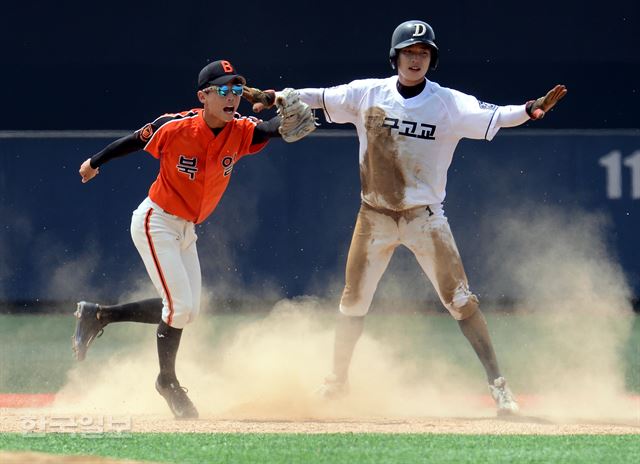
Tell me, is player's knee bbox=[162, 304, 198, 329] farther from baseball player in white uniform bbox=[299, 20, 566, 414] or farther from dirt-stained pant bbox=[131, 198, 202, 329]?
baseball player in white uniform bbox=[299, 20, 566, 414]

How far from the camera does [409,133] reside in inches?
255

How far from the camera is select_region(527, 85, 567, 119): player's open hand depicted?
612 centimetres

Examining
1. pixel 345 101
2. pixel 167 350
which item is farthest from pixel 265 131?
pixel 167 350

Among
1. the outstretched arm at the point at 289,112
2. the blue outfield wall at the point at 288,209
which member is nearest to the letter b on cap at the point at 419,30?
the outstretched arm at the point at 289,112

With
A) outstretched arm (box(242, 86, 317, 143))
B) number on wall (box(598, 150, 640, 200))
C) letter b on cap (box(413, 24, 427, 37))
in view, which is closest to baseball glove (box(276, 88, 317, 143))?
outstretched arm (box(242, 86, 317, 143))

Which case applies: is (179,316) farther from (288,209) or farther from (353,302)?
(288,209)

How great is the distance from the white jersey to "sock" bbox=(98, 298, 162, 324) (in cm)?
131

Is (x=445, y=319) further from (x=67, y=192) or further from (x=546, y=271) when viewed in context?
(x=67, y=192)

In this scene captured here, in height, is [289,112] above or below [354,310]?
above

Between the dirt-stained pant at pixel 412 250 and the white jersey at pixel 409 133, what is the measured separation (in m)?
0.08

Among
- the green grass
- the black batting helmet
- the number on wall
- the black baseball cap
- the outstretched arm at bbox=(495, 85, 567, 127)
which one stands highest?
the black batting helmet

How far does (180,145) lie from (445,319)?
4631 millimetres

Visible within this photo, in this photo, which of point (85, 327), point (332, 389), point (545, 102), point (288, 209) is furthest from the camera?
point (288, 209)

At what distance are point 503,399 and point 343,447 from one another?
1.41m
